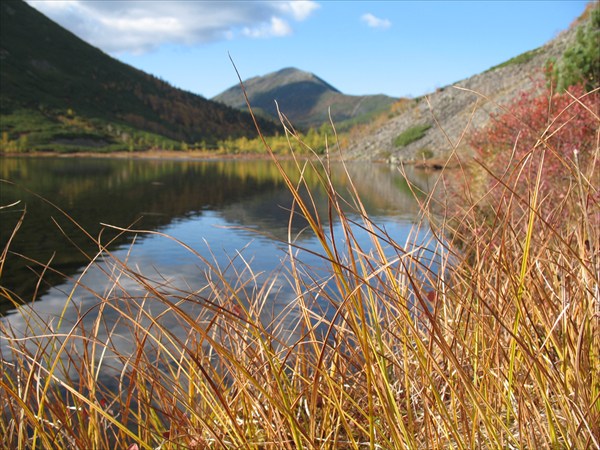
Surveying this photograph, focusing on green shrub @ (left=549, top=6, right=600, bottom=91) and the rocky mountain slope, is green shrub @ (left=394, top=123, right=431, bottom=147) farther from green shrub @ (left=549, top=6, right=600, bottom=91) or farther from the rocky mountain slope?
green shrub @ (left=549, top=6, right=600, bottom=91)

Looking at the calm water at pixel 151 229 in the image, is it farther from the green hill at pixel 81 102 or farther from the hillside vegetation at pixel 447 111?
the green hill at pixel 81 102

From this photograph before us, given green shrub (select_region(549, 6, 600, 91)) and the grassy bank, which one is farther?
green shrub (select_region(549, 6, 600, 91))

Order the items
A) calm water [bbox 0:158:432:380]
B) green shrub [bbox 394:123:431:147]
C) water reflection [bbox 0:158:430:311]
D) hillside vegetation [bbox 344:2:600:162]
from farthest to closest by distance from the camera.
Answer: green shrub [bbox 394:123:431:147] < hillside vegetation [bbox 344:2:600:162] < water reflection [bbox 0:158:430:311] < calm water [bbox 0:158:432:380]

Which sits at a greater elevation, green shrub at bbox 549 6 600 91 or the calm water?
green shrub at bbox 549 6 600 91

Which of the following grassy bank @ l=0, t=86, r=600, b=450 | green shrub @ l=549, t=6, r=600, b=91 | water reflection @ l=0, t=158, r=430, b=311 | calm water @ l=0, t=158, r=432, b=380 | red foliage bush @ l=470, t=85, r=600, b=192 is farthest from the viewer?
green shrub @ l=549, t=6, r=600, b=91

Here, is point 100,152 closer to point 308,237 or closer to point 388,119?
point 388,119

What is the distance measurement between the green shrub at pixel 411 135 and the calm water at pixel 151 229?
19.8m

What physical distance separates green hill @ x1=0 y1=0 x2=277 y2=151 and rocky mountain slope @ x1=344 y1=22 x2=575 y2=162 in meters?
31.4

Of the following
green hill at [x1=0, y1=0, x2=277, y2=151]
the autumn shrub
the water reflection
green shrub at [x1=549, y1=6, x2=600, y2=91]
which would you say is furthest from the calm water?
green hill at [x1=0, y1=0, x2=277, y2=151]

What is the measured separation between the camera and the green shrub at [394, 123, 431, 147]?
39681 millimetres

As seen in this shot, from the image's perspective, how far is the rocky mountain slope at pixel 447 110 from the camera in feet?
121

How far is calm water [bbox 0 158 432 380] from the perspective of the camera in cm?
529

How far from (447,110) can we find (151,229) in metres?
35.9

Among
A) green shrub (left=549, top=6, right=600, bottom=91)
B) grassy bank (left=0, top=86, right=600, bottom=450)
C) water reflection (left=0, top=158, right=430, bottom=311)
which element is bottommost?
water reflection (left=0, top=158, right=430, bottom=311)
